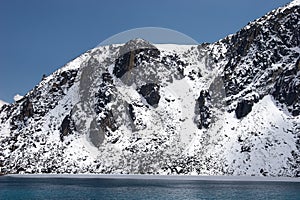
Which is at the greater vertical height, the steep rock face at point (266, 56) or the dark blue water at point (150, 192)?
the steep rock face at point (266, 56)

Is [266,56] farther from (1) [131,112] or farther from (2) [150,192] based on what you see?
(2) [150,192]

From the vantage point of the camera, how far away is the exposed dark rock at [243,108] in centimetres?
17050

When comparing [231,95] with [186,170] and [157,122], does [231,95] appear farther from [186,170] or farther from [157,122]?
[186,170]

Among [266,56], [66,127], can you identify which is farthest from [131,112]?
[266,56]

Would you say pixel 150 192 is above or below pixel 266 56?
below

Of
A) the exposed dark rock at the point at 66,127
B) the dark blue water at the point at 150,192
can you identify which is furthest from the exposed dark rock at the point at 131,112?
the dark blue water at the point at 150,192

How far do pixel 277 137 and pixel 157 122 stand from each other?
62.5m

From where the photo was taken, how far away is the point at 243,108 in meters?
172

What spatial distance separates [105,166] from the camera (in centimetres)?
16438

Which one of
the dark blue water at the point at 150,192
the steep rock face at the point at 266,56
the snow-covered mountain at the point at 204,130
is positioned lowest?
the dark blue water at the point at 150,192

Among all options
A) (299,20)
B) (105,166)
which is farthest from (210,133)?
(299,20)

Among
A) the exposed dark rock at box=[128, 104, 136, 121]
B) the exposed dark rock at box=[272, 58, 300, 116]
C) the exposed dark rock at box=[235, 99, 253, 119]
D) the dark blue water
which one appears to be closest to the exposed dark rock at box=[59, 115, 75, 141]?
the exposed dark rock at box=[128, 104, 136, 121]

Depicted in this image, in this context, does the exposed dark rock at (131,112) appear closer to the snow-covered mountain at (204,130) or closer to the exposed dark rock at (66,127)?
the snow-covered mountain at (204,130)

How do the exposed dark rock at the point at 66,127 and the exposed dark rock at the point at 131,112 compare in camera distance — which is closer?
the exposed dark rock at the point at 66,127
